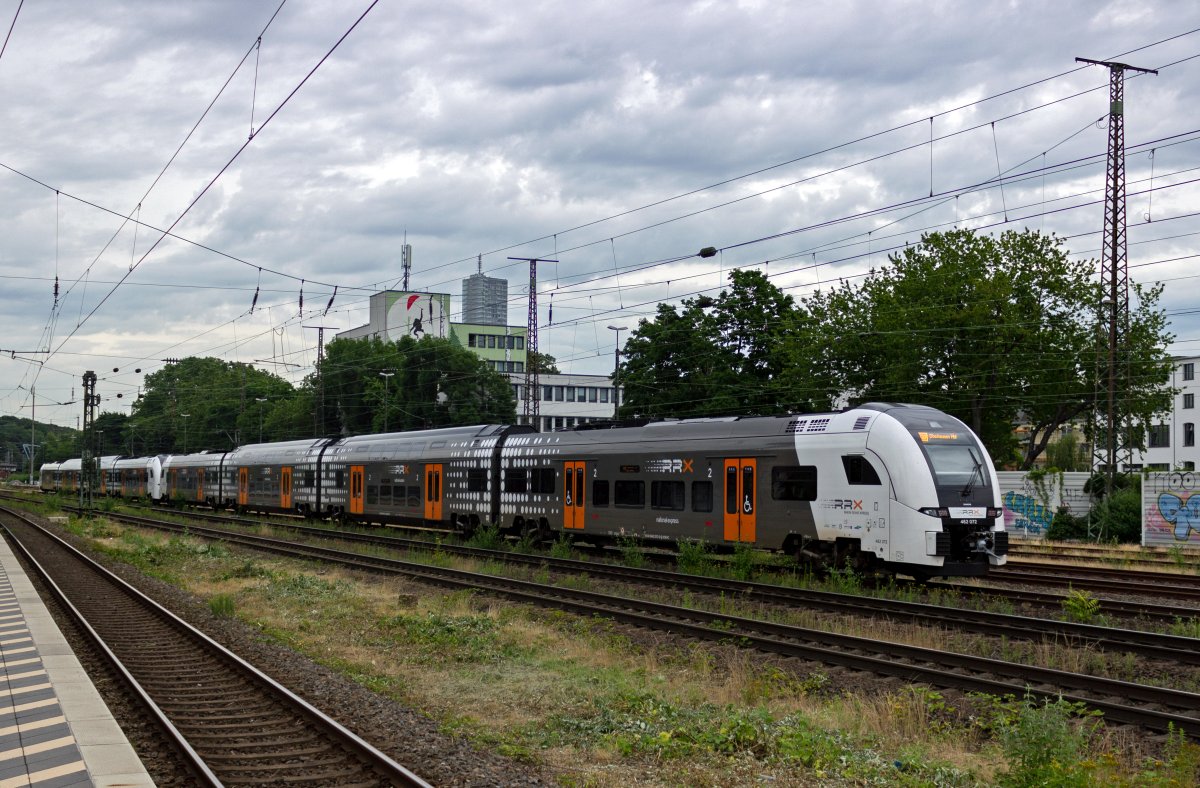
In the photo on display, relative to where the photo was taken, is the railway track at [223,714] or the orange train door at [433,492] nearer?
the railway track at [223,714]

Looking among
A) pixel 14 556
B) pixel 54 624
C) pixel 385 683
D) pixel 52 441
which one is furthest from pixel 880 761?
pixel 52 441

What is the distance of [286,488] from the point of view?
159 feet

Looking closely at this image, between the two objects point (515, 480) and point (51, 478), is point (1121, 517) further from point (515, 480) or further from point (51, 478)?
point (51, 478)

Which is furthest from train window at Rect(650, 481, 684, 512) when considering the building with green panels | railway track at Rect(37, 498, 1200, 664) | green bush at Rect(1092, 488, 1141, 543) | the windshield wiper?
the building with green panels

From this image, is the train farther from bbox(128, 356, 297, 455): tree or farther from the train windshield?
bbox(128, 356, 297, 455): tree

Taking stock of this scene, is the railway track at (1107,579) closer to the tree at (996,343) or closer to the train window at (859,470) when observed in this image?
the train window at (859,470)

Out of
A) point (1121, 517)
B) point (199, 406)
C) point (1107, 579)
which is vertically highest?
point (199, 406)

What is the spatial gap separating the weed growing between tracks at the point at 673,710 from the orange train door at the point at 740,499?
3.73 m

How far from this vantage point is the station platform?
813 cm

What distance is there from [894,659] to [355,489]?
30939mm

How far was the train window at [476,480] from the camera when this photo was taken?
32.7 m

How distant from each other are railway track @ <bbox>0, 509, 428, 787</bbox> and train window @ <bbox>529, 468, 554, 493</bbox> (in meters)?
12.0

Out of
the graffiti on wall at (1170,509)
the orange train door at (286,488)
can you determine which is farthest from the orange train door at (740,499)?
the orange train door at (286,488)

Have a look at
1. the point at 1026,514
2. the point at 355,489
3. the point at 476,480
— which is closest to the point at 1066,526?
the point at 1026,514
